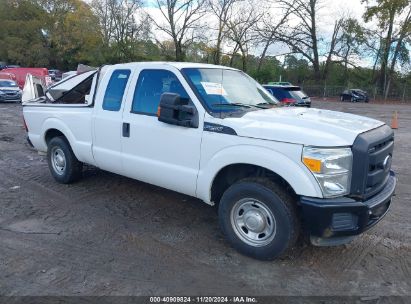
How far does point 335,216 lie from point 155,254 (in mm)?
1841

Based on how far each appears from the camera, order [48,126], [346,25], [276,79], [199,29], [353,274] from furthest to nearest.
Answer: [276,79], [199,29], [346,25], [48,126], [353,274]

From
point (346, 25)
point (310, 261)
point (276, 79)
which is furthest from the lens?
point (276, 79)

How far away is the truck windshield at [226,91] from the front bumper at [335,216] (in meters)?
1.46

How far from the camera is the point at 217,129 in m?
3.91

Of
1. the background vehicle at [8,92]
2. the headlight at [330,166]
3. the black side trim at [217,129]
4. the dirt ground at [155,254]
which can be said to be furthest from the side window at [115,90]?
the background vehicle at [8,92]

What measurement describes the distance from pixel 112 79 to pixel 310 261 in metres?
3.46

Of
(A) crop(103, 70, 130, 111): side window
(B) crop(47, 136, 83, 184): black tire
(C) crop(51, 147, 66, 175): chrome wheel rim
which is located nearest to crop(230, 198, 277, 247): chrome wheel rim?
(A) crop(103, 70, 130, 111): side window

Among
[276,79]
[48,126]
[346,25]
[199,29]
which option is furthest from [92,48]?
[48,126]

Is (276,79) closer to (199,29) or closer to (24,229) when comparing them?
(199,29)

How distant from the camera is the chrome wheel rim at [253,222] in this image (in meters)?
3.72

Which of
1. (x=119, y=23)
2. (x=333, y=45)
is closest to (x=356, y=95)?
(x=333, y=45)

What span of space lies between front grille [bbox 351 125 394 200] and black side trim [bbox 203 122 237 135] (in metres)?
1.19

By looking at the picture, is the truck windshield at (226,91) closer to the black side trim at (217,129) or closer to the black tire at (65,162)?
the black side trim at (217,129)

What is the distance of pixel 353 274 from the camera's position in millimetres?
3582
